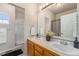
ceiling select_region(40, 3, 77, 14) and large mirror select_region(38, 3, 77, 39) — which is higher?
ceiling select_region(40, 3, 77, 14)

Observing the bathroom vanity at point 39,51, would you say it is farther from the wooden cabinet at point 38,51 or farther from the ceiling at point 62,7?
the ceiling at point 62,7

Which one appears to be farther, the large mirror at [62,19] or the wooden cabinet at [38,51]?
the large mirror at [62,19]

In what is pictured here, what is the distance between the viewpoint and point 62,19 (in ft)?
4.86

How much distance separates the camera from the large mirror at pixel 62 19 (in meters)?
1.35

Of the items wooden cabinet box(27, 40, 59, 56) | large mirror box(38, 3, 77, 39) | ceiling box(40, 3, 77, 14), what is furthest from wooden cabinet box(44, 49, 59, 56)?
ceiling box(40, 3, 77, 14)

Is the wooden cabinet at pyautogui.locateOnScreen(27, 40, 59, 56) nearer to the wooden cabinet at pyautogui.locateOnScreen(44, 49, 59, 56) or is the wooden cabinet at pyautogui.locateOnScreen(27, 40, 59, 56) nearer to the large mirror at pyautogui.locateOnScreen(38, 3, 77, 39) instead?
the wooden cabinet at pyautogui.locateOnScreen(44, 49, 59, 56)

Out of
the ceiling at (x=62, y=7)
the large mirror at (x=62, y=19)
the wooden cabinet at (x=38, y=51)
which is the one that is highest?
the ceiling at (x=62, y=7)

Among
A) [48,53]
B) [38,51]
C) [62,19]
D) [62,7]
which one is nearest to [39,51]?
[38,51]

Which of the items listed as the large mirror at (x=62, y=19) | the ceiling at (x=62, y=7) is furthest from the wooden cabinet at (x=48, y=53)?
the ceiling at (x=62, y=7)

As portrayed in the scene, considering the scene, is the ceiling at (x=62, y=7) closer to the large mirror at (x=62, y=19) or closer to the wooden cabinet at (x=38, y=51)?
the large mirror at (x=62, y=19)

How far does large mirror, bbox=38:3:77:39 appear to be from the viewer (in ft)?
4.43

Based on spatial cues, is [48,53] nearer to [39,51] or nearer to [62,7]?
[39,51]

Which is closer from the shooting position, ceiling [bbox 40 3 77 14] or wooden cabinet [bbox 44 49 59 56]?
wooden cabinet [bbox 44 49 59 56]

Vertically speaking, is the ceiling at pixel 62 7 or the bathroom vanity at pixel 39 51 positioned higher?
the ceiling at pixel 62 7
